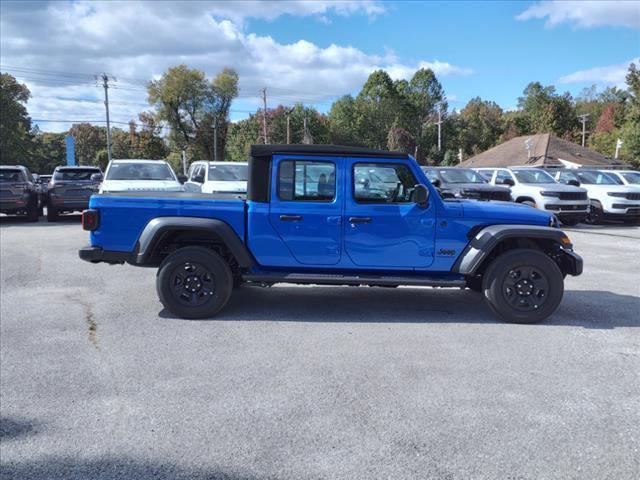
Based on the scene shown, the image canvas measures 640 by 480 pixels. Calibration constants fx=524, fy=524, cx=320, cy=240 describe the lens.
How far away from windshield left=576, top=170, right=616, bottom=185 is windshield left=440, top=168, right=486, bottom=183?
413cm

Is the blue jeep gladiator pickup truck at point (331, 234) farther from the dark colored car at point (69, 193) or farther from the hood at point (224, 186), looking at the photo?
the dark colored car at point (69, 193)

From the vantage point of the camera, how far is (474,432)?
11.3 feet

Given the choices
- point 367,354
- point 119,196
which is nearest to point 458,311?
point 367,354

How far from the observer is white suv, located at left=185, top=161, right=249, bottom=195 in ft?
45.0

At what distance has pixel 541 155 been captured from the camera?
43219 mm

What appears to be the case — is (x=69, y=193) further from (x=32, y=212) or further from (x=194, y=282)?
(x=194, y=282)

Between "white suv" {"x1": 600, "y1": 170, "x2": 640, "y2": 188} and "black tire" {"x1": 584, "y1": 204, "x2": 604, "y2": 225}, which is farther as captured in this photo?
"white suv" {"x1": 600, "y1": 170, "x2": 640, "y2": 188}

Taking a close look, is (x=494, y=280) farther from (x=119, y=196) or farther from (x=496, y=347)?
(x=119, y=196)

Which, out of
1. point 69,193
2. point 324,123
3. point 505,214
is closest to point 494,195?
point 505,214

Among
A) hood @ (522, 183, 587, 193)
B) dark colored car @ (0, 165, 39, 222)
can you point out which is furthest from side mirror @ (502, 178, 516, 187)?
dark colored car @ (0, 165, 39, 222)

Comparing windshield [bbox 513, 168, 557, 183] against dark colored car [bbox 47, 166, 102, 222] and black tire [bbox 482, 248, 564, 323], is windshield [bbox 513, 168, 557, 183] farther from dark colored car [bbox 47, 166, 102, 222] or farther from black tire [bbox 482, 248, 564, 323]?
dark colored car [bbox 47, 166, 102, 222]

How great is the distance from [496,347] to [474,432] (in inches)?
70.9

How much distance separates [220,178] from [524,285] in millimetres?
10102

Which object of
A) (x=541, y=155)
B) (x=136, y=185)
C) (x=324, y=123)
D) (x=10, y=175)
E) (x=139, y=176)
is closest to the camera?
(x=136, y=185)
